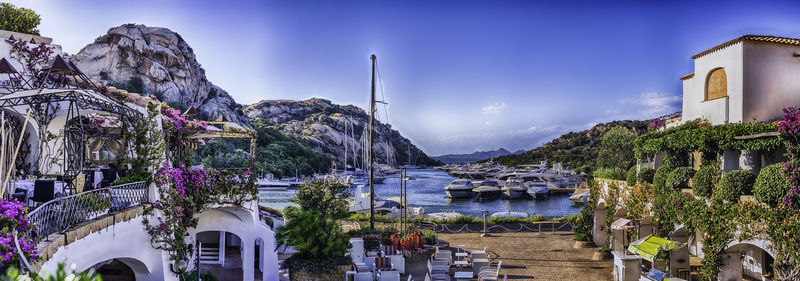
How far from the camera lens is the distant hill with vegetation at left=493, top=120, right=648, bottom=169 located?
295 ft

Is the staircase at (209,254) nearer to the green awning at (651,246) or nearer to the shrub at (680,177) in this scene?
the green awning at (651,246)

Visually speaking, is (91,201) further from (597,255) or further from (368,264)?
(597,255)

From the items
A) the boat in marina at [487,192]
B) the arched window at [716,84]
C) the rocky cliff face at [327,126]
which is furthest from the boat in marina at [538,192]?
the arched window at [716,84]

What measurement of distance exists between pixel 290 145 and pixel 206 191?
6859 centimetres

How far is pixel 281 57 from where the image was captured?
44.7m

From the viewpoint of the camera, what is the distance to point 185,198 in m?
11.7

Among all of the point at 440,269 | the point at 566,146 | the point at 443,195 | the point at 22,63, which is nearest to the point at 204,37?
the point at 22,63

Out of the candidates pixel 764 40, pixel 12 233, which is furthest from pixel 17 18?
pixel 764 40

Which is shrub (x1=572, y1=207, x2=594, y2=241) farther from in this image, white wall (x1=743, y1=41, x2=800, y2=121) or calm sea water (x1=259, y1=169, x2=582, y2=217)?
calm sea water (x1=259, y1=169, x2=582, y2=217)

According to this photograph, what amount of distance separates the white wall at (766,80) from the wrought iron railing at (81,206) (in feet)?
54.5

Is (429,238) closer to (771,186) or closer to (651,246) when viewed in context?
(651,246)

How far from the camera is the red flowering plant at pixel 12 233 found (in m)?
5.35

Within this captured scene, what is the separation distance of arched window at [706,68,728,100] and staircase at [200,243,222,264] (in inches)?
710

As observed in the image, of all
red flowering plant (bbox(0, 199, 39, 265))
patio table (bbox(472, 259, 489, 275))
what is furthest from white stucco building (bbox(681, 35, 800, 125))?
red flowering plant (bbox(0, 199, 39, 265))
